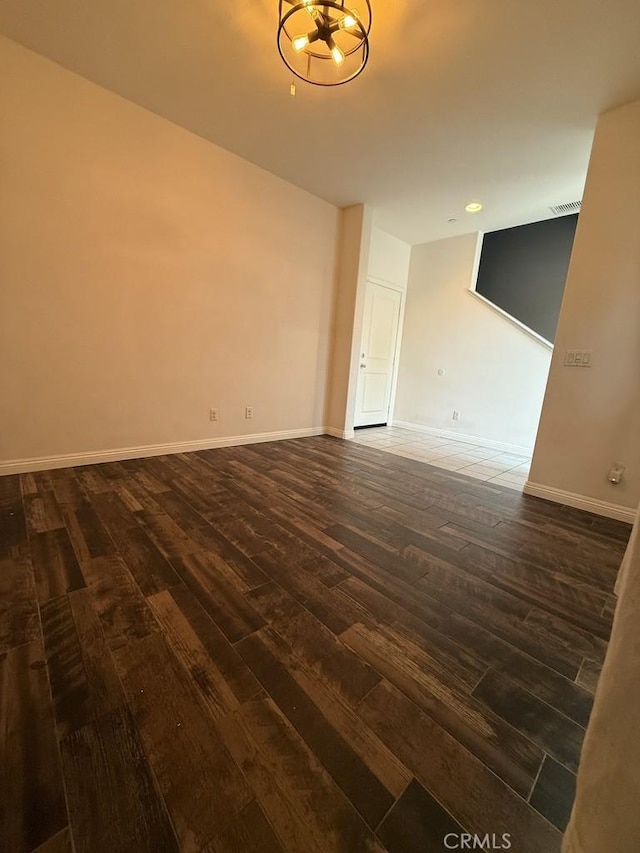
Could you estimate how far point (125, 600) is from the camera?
1.25 m

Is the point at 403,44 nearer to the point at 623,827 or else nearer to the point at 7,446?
the point at 623,827

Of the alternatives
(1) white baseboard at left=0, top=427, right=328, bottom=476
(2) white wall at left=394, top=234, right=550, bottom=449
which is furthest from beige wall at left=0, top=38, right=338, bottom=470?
(2) white wall at left=394, top=234, right=550, bottom=449

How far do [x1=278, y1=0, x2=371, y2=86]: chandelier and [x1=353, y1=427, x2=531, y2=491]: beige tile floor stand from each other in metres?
3.03

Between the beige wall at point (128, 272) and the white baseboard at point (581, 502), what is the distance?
2647 mm

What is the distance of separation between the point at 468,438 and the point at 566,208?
2739 mm

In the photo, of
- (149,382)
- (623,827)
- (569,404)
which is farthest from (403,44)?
(623,827)

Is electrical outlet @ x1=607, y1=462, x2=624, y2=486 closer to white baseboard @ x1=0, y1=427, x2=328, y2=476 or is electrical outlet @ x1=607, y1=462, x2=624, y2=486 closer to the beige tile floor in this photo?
the beige tile floor

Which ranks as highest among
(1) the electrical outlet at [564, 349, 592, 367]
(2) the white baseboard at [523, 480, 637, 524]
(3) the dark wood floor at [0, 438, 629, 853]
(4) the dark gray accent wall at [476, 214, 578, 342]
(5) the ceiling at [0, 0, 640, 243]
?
(5) the ceiling at [0, 0, 640, 243]

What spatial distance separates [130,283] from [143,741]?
111 inches

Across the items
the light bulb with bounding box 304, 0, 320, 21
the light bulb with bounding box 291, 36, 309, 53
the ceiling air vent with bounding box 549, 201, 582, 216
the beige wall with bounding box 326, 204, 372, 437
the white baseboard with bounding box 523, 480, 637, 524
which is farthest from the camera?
the beige wall with bounding box 326, 204, 372, 437

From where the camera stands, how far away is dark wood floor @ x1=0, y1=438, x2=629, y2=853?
0.68 meters

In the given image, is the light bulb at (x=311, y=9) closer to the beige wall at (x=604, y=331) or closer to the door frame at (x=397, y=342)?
the beige wall at (x=604, y=331)

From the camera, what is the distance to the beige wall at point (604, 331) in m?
2.20

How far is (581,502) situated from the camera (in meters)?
2.47
